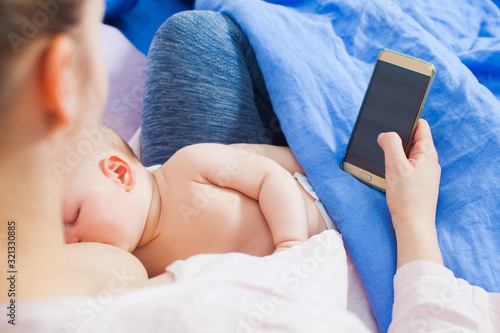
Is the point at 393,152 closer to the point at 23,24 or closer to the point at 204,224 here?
the point at 204,224

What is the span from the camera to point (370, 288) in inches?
22.9

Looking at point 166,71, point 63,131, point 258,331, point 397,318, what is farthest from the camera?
point 166,71

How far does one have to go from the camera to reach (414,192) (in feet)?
1.96

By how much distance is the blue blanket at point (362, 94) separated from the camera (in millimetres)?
597

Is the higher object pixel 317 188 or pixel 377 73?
pixel 377 73

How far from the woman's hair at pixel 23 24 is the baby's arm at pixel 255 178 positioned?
0.41 m

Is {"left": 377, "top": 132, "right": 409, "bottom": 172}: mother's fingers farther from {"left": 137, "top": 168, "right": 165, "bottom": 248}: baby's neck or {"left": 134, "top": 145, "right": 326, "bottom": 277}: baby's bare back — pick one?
{"left": 137, "top": 168, "right": 165, "bottom": 248}: baby's neck

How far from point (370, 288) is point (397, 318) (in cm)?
9

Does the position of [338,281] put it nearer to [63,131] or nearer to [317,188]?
[317,188]

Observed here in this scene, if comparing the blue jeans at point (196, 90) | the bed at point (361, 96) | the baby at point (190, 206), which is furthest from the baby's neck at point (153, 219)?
the bed at point (361, 96)

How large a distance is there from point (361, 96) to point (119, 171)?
490 millimetres

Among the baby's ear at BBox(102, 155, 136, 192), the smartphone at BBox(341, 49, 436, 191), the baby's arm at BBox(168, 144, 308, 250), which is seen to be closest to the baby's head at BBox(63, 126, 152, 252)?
the baby's ear at BBox(102, 155, 136, 192)

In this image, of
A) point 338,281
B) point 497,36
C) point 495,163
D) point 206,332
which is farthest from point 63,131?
point 497,36

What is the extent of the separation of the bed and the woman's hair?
505 millimetres
